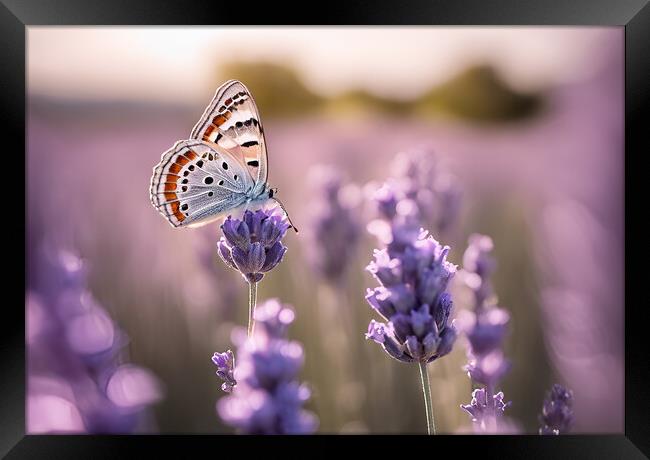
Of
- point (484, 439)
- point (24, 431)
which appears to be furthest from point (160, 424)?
point (484, 439)

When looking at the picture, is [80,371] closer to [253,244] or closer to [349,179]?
[253,244]

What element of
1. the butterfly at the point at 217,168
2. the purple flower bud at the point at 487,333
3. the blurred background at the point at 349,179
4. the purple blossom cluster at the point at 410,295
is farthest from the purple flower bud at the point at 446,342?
the blurred background at the point at 349,179

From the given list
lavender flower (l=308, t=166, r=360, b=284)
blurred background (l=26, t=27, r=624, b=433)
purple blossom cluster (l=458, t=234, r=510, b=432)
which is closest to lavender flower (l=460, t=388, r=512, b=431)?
purple blossom cluster (l=458, t=234, r=510, b=432)

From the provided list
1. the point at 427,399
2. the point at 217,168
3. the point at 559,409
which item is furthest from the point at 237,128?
the point at 559,409

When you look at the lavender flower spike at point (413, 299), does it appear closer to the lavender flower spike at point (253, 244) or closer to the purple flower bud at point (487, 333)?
the purple flower bud at point (487, 333)

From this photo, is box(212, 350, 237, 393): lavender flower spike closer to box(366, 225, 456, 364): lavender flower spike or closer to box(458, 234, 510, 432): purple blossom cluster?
box(366, 225, 456, 364): lavender flower spike

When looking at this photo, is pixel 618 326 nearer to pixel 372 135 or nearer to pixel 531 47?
pixel 531 47

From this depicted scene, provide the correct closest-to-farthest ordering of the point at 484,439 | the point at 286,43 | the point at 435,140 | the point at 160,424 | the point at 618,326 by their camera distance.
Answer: the point at 484,439 → the point at 618,326 → the point at 160,424 → the point at 286,43 → the point at 435,140

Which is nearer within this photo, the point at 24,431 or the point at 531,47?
the point at 24,431

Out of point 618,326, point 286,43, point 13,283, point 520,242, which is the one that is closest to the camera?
point 13,283
